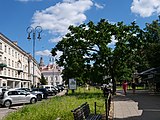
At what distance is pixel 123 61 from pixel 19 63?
53656 millimetres

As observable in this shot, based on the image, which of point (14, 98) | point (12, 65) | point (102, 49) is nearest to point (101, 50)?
point (102, 49)

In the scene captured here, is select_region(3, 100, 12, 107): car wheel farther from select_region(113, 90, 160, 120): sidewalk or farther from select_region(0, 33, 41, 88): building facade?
select_region(0, 33, 41, 88): building facade

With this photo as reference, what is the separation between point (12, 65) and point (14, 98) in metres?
51.7

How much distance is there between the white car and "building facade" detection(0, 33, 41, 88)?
2788 cm

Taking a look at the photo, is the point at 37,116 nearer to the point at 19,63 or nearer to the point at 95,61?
the point at 95,61

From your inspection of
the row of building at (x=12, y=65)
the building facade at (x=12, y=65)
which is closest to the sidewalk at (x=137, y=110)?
the row of building at (x=12, y=65)

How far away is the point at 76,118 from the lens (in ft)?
30.1

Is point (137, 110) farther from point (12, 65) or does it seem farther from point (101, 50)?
point (12, 65)

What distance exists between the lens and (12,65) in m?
80.0

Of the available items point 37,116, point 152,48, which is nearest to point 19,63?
point 152,48

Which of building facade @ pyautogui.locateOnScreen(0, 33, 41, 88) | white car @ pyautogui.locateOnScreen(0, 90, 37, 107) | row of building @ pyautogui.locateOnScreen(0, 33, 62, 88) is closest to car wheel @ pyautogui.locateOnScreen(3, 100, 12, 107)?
white car @ pyautogui.locateOnScreen(0, 90, 37, 107)

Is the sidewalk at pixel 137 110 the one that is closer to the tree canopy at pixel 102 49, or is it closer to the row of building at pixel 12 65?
the tree canopy at pixel 102 49

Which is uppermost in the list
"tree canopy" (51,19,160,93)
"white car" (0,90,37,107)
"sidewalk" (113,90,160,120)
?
"tree canopy" (51,19,160,93)

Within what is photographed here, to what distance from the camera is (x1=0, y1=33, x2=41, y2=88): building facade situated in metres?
69.9
